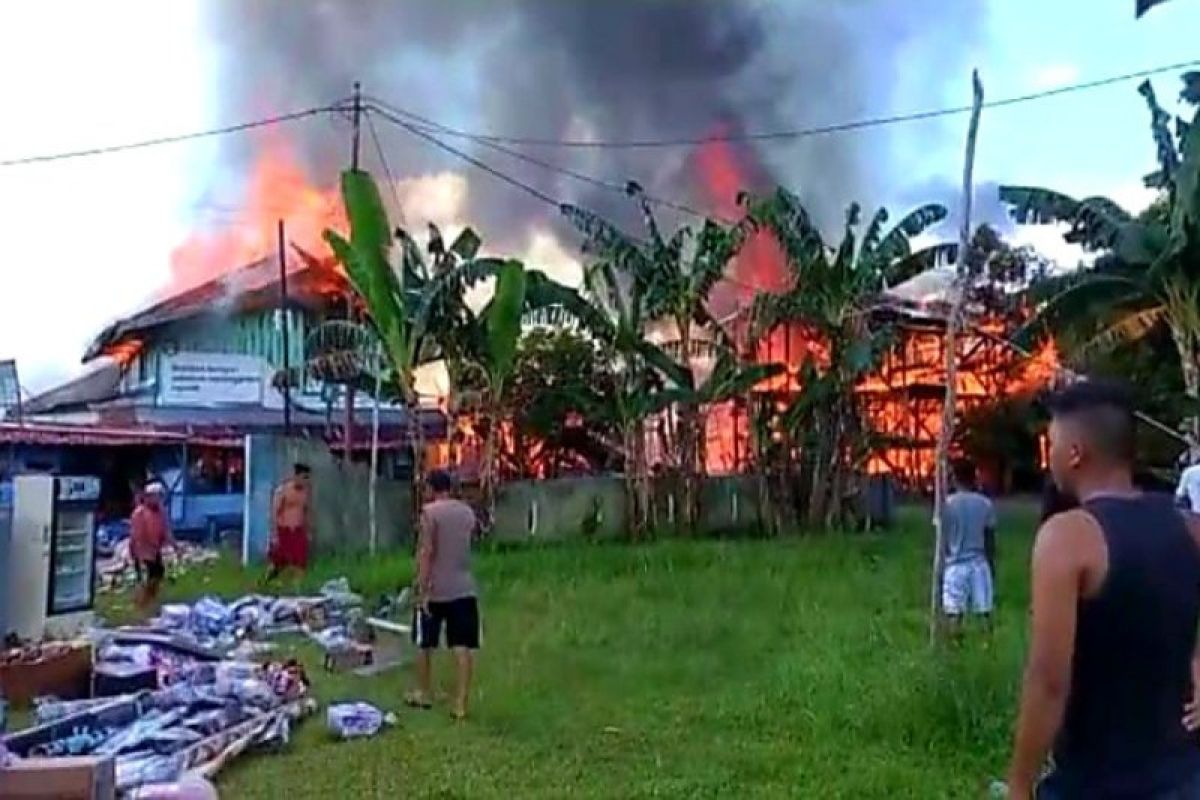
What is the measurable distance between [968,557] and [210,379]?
23756mm

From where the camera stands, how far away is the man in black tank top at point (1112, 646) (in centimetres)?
297

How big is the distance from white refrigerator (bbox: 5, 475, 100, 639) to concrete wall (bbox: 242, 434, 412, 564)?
6.72 meters

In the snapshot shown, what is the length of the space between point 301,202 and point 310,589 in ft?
53.4

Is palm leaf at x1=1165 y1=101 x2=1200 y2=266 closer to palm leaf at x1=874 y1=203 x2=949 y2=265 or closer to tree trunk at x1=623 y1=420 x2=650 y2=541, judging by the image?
palm leaf at x1=874 y1=203 x2=949 y2=265

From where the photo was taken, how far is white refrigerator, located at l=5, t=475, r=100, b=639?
10.3 meters

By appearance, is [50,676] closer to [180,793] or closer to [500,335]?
[180,793]

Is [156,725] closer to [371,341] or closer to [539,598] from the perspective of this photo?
[539,598]

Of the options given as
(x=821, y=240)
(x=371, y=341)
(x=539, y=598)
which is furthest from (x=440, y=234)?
(x=539, y=598)

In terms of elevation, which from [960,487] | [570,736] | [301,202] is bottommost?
[570,736]

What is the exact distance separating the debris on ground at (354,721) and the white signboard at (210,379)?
24.3m

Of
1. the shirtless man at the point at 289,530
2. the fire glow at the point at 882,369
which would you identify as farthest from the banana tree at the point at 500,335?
the fire glow at the point at 882,369

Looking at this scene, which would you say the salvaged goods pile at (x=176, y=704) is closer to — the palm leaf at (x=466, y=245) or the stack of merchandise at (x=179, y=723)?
the stack of merchandise at (x=179, y=723)

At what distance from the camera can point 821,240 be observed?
21625 millimetres

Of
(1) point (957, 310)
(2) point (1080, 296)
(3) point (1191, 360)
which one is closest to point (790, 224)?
(2) point (1080, 296)
